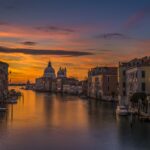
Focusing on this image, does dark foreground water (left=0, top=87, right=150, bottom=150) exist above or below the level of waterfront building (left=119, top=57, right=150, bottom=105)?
below

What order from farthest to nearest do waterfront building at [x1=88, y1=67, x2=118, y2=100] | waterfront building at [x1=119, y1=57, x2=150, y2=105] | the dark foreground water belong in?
waterfront building at [x1=88, y1=67, x2=118, y2=100] → waterfront building at [x1=119, y1=57, x2=150, y2=105] → the dark foreground water

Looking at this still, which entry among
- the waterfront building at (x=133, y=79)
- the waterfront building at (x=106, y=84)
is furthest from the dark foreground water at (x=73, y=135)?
the waterfront building at (x=106, y=84)

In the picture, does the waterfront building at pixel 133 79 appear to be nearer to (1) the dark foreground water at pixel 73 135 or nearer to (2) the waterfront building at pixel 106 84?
(1) the dark foreground water at pixel 73 135

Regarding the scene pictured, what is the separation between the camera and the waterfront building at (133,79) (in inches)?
2063

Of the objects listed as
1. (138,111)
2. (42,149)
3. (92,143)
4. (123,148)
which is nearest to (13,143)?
(42,149)

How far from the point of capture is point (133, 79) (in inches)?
2203

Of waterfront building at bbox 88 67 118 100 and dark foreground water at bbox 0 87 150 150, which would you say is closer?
dark foreground water at bbox 0 87 150 150

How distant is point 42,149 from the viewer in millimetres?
26656

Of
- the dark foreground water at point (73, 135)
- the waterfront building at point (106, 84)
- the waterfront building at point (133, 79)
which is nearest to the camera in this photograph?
the dark foreground water at point (73, 135)

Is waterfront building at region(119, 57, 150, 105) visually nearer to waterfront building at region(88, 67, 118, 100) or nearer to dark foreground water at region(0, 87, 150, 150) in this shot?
dark foreground water at region(0, 87, 150, 150)

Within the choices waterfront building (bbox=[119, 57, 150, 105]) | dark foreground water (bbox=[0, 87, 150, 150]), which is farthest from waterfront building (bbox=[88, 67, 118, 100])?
dark foreground water (bbox=[0, 87, 150, 150])

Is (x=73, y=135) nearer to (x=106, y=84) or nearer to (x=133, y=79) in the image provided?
(x=133, y=79)

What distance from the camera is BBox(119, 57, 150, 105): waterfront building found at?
52406 millimetres

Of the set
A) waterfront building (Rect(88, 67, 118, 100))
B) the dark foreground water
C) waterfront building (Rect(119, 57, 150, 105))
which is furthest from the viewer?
waterfront building (Rect(88, 67, 118, 100))
